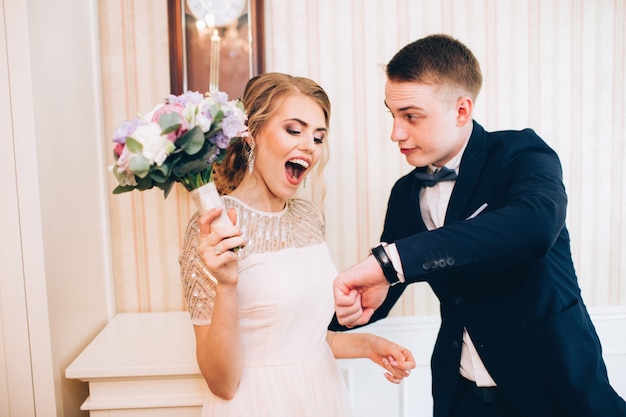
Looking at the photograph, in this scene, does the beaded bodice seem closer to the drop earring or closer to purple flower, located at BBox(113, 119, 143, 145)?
the drop earring

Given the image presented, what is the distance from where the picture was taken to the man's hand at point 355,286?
102 centimetres

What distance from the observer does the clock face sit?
195 cm

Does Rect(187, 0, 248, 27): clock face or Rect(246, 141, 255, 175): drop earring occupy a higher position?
Rect(187, 0, 248, 27): clock face

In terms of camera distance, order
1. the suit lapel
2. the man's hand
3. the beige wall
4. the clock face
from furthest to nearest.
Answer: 1. the clock face
2. the beige wall
3. the suit lapel
4. the man's hand

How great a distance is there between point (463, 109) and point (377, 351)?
85cm

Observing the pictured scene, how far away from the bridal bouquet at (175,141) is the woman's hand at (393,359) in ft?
2.85

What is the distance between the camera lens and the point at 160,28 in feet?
6.67

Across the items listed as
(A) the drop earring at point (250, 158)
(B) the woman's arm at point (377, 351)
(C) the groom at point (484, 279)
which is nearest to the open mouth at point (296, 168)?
(A) the drop earring at point (250, 158)

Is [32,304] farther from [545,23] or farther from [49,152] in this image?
[545,23]

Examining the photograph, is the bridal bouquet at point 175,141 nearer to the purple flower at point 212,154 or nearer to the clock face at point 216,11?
the purple flower at point 212,154

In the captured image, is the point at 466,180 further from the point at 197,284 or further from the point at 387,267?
the point at 197,284

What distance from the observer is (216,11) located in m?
1.95

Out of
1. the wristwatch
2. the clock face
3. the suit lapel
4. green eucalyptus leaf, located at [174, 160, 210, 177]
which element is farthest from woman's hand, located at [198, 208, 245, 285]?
the clock face

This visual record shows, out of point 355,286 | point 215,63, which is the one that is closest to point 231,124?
point 355,286
